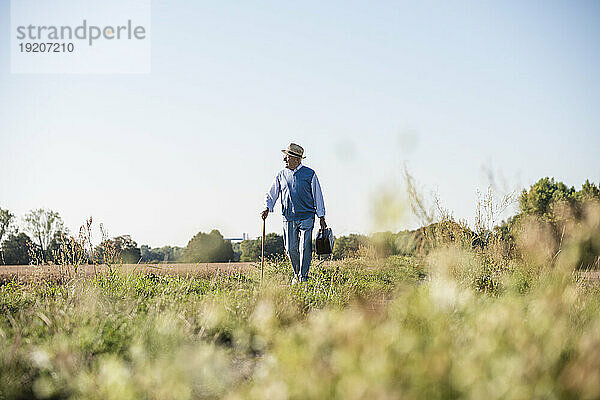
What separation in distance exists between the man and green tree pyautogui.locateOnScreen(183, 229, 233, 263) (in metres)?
5.34

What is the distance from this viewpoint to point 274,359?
2.54 meters

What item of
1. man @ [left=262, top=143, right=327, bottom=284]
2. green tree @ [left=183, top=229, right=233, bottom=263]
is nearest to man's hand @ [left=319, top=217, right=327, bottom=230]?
man @ [left=262, top=143, right=327, bottom=284]

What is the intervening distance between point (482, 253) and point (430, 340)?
4.53 m

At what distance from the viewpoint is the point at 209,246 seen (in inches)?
500

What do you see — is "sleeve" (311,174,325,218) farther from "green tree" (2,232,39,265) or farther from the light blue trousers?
"green tree" (2,232,39,265)

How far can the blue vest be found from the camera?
22.8ft

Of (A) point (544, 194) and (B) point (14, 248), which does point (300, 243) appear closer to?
(B) point (14, 248)

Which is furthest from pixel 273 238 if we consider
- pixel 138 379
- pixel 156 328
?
pixel 138 379

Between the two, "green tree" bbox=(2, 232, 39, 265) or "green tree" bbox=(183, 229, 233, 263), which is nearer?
"green tree" bbox=(183, 229, 233, 263)

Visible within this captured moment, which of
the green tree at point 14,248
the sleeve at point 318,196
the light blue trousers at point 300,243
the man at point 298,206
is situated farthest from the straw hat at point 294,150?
the green tree at point 14,248

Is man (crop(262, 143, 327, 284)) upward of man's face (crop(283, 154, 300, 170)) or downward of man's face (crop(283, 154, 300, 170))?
downward

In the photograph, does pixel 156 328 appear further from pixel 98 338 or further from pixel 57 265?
pixel 57 265

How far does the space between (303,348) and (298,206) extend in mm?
4758

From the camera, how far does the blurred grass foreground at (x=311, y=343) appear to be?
1.90 m
